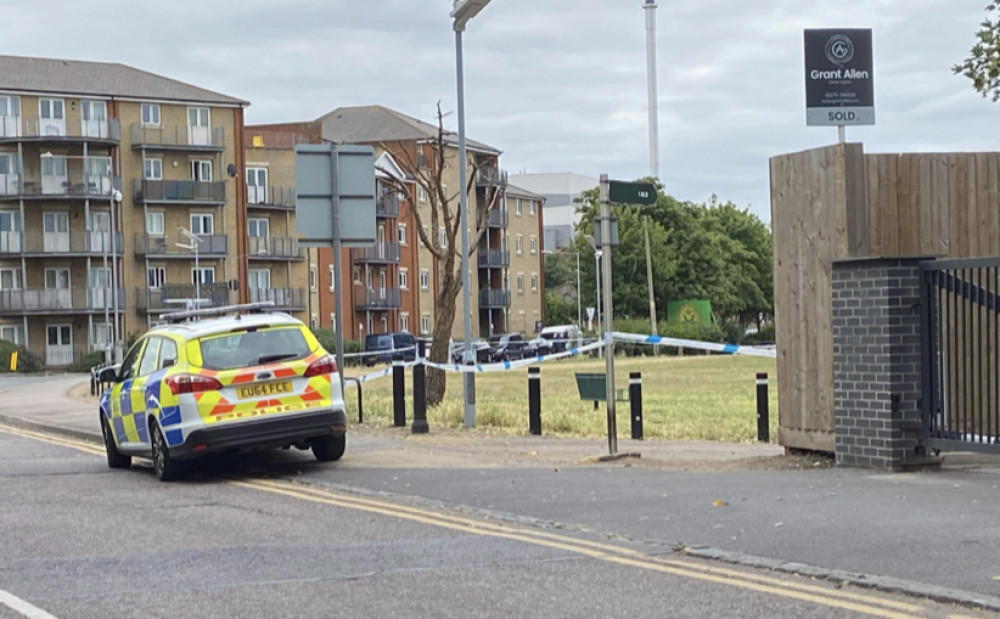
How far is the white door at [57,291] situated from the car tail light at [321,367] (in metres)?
61.6

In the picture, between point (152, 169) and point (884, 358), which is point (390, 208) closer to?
point (152, 169)

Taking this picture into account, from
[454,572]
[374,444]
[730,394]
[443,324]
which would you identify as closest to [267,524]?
[454,572]

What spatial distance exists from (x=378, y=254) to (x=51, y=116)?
22.7m

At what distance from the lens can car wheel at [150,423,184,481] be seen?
13.6m

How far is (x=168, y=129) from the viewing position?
7619 cm

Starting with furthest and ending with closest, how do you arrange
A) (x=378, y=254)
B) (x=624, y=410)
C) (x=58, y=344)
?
(x=378, y=254) → (x=58, y=344) → (x=624, y=410)

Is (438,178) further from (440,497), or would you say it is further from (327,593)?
(327,593)

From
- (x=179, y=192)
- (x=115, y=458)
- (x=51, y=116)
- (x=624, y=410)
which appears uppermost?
(x=51, y=116)

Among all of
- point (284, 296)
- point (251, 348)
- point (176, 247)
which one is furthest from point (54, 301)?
point (251, 348)

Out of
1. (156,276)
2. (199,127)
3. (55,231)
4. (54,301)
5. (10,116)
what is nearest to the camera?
(10,116)

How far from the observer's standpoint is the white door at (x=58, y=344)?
7288 cm

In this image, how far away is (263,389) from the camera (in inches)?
532

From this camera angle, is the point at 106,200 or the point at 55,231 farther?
the point at 106,200

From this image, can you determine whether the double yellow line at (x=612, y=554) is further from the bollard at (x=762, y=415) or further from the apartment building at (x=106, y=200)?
the apartment building at (x=106, y=200)
